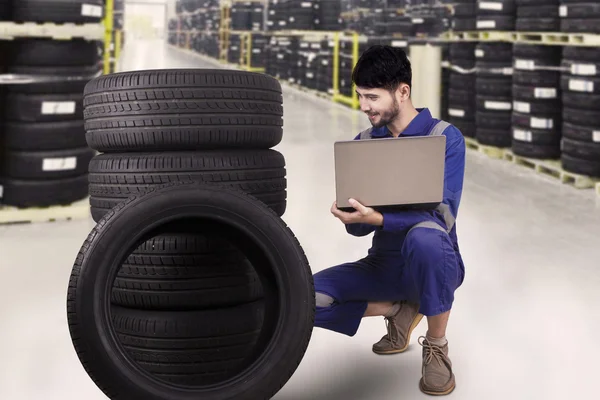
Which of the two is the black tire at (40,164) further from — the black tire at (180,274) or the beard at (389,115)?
the beard at (389,115)

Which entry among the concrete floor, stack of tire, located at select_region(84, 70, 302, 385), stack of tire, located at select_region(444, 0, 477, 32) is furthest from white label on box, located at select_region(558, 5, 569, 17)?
stack of tire, located at select_region(84, 70, 302, 385)

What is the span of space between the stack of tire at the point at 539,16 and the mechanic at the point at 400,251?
4.76 metres

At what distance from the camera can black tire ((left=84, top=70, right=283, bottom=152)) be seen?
251 cm

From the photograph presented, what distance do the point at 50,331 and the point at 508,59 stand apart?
6002mm

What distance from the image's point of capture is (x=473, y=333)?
318 cm

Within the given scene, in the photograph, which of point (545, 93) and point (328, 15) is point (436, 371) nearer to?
point (545, 93)

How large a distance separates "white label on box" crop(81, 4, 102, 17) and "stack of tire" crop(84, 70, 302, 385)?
2650mm

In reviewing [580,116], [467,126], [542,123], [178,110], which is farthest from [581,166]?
[178,110]

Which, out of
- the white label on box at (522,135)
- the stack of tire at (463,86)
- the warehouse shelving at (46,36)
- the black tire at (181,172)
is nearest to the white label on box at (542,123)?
the white label on box at (522,135)

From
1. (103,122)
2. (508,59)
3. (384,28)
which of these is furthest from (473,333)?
(384,28)

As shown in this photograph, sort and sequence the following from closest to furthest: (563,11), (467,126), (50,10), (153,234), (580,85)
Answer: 1. (153,234)
2. (50,10)
3. (580,85)
4. (563,11)
5. (467,126)

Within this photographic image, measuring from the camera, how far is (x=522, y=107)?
285 inches

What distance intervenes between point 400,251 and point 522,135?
5.03 m

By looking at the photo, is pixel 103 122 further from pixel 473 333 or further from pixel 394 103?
pixel 473 333
